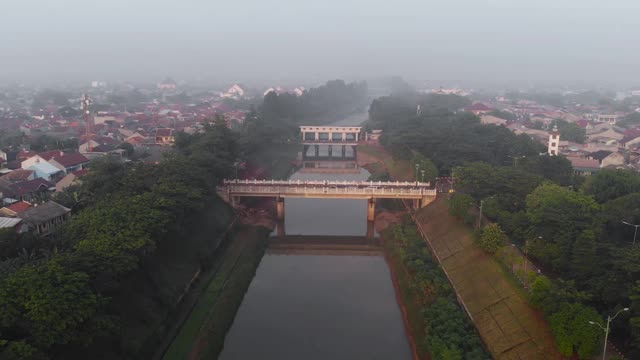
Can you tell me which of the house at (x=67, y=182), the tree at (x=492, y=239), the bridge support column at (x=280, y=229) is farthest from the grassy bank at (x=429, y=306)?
the house at (x=67, y=182)

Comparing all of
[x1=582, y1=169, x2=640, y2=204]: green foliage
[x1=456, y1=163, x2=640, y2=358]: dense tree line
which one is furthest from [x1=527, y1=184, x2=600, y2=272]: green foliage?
[x1=582, y1=169, x2=640, y2=204]: green foliage

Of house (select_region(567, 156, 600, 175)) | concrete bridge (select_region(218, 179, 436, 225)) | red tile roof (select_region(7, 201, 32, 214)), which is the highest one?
red tile roof (select_region(7, 201, 32, 214))

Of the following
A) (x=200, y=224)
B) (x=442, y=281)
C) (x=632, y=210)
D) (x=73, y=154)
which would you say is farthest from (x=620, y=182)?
(x=73, y=154)

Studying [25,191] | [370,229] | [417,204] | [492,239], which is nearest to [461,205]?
[492,239]

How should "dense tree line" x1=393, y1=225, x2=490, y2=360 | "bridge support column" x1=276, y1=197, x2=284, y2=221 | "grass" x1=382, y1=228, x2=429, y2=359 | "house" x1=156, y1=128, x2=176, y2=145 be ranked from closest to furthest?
"dense tree line" x1=393, y1=225, x2=490, y2=360 < "grass" x1=382, y1=228, x2=429, y2=359 < "bridge support column" x1=276, y1=197, x2=284, y2=221 < "house" x1=156, y1=128, x2=176, y2=145

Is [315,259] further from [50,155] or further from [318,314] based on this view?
[50,155]

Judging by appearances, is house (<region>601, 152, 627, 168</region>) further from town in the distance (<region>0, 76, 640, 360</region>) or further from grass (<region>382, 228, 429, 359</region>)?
grass (<region>382, 228, 429, 359</region>)
